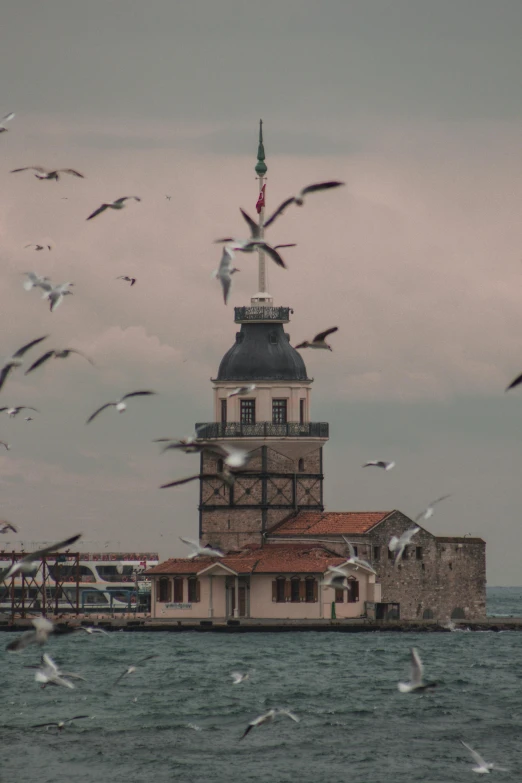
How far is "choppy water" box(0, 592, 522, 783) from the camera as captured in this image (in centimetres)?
4556

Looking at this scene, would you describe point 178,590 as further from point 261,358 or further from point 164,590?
point 261,358

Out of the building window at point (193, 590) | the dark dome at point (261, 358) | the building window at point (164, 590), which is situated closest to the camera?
the building window at point (193, 590)

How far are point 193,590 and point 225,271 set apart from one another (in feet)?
221

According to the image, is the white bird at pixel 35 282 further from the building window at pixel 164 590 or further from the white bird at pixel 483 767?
the building window at pixel 164 590

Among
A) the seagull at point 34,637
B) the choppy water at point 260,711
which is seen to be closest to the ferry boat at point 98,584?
the choppy water at point 260,711

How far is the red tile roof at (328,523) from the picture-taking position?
324 ft

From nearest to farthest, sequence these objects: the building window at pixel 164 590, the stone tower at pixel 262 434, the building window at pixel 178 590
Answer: the building window at pixel 178 590
the building window at pixel 164 590
the stone tower at pixel 262 434

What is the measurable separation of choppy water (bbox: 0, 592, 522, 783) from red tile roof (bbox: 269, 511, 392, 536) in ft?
41.9

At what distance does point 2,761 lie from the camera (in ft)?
153

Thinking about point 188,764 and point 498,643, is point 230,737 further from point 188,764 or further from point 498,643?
point 498,643

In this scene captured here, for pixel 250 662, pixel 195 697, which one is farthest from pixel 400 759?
pixel 250 662

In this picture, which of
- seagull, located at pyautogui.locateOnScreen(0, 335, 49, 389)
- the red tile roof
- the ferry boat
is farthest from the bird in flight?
the ferry boat

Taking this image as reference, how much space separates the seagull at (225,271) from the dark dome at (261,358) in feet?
226

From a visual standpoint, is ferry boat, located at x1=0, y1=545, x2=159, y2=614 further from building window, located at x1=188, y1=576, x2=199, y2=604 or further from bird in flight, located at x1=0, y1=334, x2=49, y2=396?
bird in flight, located at x1=0, y1=334, x2=49, y2=396
